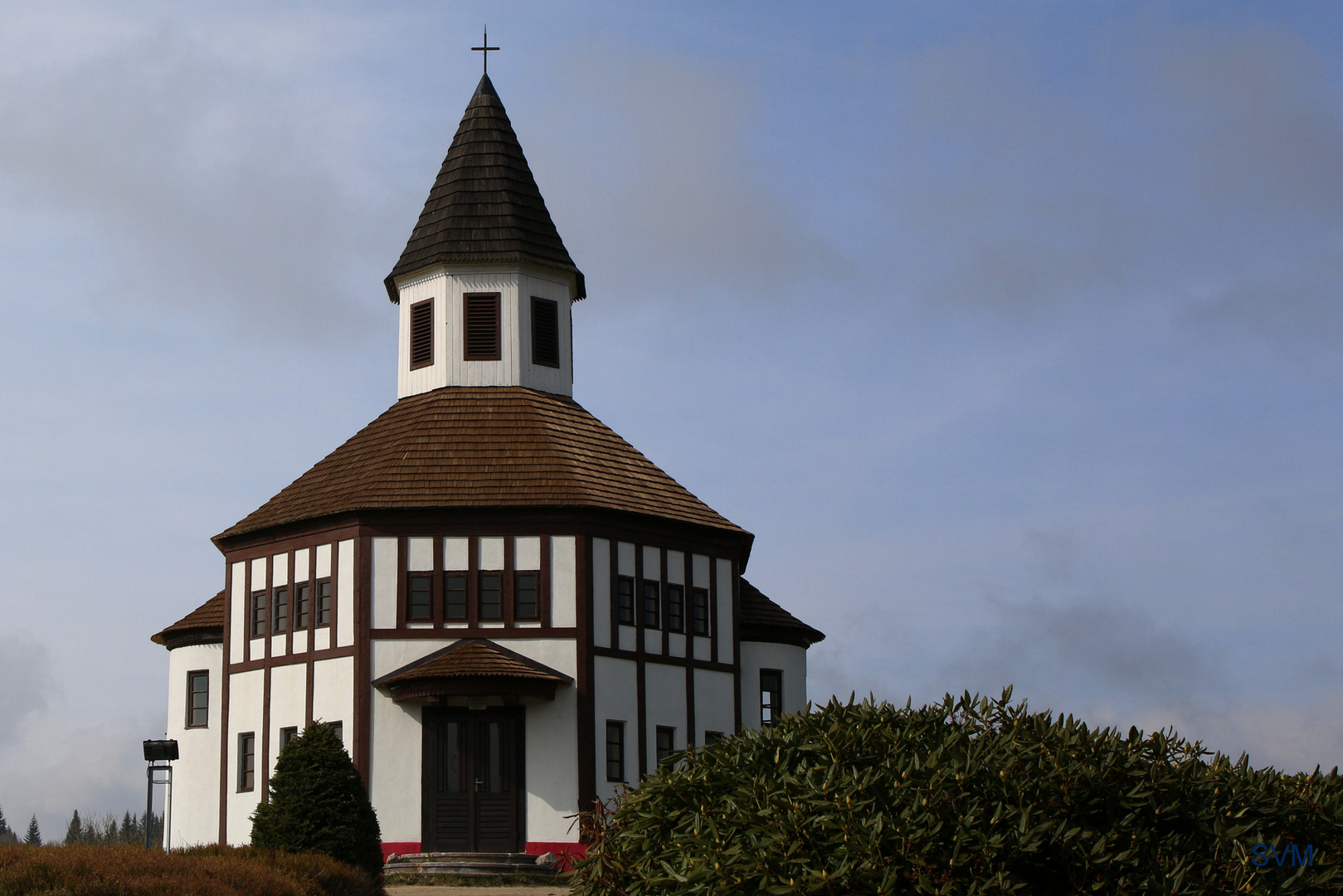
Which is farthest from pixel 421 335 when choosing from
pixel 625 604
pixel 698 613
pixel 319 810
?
pixel 319 810

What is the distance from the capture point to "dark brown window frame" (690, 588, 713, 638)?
116ft

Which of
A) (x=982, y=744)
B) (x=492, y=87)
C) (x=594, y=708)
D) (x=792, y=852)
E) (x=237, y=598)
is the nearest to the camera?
(x=792, y=852)

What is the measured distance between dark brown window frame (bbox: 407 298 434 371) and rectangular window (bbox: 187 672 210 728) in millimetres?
8657

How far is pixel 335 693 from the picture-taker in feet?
109

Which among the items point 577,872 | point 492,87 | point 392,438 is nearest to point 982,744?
point 577,872

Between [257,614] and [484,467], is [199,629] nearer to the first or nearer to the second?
[257,614]

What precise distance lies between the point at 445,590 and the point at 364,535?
202cm

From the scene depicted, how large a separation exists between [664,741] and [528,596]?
429 cm

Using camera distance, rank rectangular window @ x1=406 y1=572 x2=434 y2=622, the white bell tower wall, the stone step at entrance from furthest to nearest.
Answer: the white bell tower wall, rectangular window @ x1=406 y1=572 x2=434 y2=622, the stone step at entrance

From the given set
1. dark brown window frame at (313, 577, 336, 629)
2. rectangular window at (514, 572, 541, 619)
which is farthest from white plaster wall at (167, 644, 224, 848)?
rectangular window at (514, 572, 541, 619)

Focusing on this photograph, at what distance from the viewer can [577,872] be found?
13758 millimetres

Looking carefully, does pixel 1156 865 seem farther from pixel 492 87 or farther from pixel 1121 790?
pixel 492 87

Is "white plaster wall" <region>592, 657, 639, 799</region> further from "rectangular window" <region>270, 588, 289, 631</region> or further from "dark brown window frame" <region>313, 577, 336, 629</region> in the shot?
"rectangular window" <region>270, 588, 289, 631</region>

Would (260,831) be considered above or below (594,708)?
below
